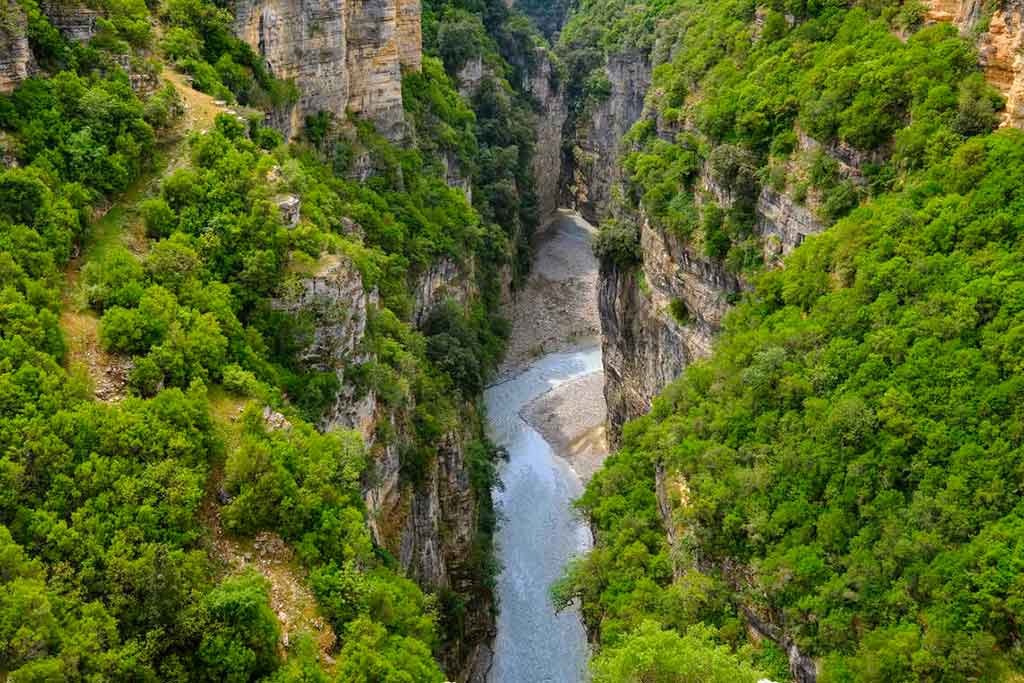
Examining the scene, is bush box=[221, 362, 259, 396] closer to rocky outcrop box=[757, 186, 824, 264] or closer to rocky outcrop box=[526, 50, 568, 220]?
rocky outcrop box=[757, 186, 824, 264]

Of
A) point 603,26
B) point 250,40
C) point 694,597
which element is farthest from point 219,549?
point 603,26

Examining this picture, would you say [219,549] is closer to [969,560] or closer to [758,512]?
[758,512]

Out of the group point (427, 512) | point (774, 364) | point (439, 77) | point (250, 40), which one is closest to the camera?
point (774, 364)

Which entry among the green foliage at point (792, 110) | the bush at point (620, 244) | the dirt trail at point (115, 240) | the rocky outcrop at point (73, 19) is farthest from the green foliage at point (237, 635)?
the bush at point (620, 244)

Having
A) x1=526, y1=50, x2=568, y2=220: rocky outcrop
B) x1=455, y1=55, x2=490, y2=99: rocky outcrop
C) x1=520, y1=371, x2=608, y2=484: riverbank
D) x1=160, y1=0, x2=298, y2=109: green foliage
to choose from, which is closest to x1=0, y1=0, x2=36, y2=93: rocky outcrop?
x1=160, y1=0, x2=298, y2=109: green foliage

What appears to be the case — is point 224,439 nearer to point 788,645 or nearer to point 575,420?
point 788,645
